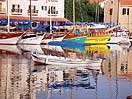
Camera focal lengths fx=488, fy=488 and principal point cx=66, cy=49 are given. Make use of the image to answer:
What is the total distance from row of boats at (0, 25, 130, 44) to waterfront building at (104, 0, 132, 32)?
9.73 meters

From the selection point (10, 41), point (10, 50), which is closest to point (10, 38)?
point (10, 41)

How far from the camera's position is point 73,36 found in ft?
245

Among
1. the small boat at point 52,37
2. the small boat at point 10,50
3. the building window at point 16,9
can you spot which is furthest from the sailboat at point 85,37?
the building window at point 16,9

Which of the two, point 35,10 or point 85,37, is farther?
point 35,10

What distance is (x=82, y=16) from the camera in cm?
10019

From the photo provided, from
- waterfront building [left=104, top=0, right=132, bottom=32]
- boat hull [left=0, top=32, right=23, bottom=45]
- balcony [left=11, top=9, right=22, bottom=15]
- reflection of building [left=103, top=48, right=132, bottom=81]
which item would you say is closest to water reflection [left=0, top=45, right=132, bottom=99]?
reflection of building [left=103, top=48, right=132, bottom=81]

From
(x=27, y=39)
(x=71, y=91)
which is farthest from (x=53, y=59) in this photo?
(x=27, y=39)

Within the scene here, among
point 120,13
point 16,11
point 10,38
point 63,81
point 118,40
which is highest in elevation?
point 120,13

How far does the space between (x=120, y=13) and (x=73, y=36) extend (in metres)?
24.8

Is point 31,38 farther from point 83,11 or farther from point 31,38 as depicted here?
point 83,11

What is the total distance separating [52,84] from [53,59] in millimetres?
10256

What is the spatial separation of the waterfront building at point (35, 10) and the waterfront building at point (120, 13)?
12456 mm

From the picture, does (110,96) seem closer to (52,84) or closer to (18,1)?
(52,84)

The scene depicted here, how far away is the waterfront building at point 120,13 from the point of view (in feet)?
317
